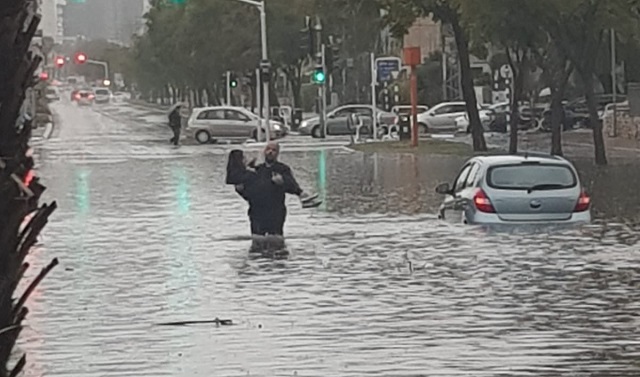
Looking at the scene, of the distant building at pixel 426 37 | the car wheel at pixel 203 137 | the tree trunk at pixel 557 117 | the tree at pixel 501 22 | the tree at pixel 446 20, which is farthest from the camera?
the distant building at pixel 426 37

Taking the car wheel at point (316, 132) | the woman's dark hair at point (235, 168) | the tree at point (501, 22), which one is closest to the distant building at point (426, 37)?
the car wheel at point (316, 132)

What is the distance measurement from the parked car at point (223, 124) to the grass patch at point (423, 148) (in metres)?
8.36

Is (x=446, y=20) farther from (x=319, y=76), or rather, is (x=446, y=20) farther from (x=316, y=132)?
(x=316, y=132)

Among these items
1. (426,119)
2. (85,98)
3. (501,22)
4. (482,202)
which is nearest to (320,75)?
(426,119)

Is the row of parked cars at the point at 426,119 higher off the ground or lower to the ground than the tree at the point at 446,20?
lower

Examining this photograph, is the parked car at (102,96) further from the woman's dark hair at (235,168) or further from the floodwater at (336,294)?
the woman's dark hair at (235,168)

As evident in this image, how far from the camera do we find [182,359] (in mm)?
12906

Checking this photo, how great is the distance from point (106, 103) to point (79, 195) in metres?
140

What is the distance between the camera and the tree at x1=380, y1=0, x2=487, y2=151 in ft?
158

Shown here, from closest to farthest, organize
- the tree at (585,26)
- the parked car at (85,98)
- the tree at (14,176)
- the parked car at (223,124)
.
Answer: the tree at (14,176) < the tree at (585,26) < the parked car at (223,124) < the parked car at (85,98)

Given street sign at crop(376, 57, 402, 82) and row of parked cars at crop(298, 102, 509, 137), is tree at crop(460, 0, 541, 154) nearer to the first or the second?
street sign at crop(376, 57, 402, 82)

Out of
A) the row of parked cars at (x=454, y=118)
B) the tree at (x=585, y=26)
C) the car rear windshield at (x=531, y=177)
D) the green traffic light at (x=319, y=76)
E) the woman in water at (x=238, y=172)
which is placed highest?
the tree at (x=585, y=26)

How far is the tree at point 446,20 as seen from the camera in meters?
48.2

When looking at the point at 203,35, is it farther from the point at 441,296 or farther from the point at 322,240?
A: the point at 441,296
